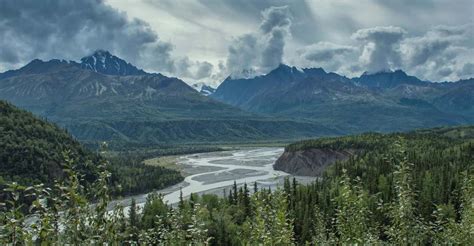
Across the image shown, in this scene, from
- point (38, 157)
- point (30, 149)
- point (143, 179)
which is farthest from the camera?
point (143, 179)

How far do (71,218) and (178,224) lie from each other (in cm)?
1184

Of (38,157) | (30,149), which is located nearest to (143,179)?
(38,157)

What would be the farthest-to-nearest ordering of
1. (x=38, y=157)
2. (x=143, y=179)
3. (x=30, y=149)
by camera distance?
1. (x=143, y=179)
2. (x=30, y=149)
3. (x=38, y=157)

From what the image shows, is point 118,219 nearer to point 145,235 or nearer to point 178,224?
point 145,235

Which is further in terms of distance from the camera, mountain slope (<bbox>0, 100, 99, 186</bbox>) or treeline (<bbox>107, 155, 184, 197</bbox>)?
treeline (<bbox>107, 155, 184, 197</bbox>)

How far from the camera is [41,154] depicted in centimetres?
16412

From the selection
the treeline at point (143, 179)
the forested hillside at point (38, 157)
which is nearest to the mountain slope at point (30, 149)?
the forested hillside at point (38, 157)

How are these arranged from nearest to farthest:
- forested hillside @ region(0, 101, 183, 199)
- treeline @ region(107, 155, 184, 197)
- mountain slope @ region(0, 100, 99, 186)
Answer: mountain slope @ region(0, 100, 99, 186)
forested hillside @ region(0, 101, 183, 199)
treeline @ region(107, 155, 184, 197)

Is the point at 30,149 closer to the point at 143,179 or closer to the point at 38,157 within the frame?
the point at 38,157

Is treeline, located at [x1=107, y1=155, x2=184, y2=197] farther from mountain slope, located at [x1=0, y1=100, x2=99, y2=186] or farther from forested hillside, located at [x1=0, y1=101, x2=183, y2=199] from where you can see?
mountain slope, located at [x1=0, y1=100, x2=99, y2=186]

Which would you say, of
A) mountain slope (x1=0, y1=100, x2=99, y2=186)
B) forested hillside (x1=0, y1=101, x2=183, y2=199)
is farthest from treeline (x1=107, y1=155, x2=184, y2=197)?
mountain slope (x1=0, y1=100, x2=99, y2=186)

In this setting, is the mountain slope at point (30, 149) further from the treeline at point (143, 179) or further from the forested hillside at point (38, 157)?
the treeline at point (143, 179)

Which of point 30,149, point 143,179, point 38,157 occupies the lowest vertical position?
point 143,179

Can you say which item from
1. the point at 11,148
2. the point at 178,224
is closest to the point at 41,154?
the point at 11,148
